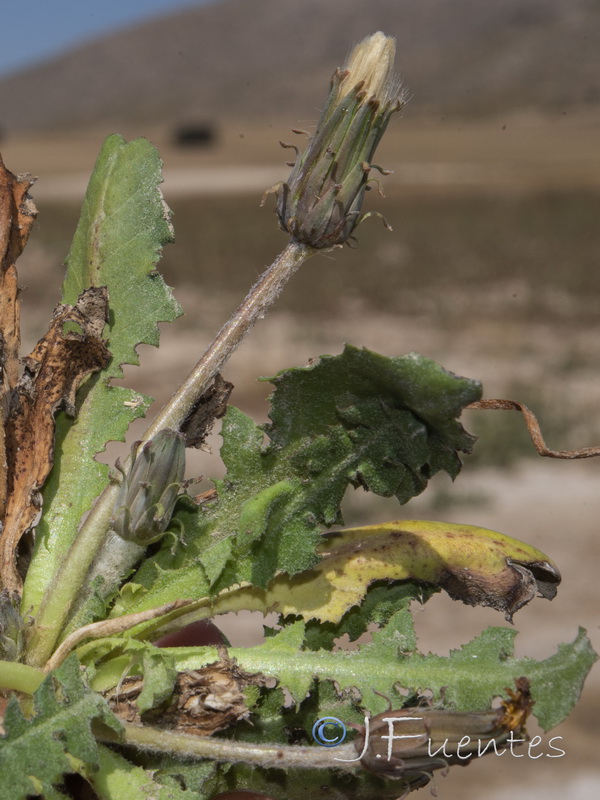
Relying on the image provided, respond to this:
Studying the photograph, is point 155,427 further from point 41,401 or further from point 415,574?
point 415,574

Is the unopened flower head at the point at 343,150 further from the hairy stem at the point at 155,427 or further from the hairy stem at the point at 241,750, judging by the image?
the hairy stem at the point at 241,750

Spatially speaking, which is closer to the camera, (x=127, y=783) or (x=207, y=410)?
(x=127, y=783)

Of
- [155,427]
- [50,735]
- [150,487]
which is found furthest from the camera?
[155,427]

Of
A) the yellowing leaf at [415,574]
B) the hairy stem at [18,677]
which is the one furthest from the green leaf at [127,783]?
the yellowing leaf at [415,574]

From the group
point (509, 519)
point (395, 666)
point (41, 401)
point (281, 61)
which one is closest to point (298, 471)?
point (395, 666)

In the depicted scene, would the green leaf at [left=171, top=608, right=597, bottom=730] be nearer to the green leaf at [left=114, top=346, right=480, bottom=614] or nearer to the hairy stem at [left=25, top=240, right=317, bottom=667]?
the green leaf at [left=114, top=346, right=480, bottom=614]

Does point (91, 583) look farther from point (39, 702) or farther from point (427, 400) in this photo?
point (427, 400)

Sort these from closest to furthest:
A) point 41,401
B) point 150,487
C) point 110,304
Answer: point 150,487, point 41,401, point 110,304
